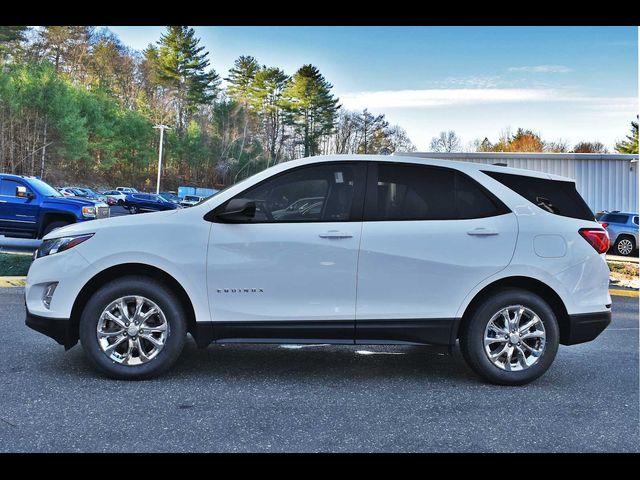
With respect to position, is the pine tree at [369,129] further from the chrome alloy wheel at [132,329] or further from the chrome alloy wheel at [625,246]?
the chrome alloy wheel at [132,329]

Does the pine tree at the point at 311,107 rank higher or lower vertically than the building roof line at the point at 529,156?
higher

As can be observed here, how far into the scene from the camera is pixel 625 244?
69.8 ft

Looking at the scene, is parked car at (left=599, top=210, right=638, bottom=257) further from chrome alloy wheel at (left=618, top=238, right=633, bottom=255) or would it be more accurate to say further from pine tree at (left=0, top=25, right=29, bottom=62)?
pine tree at (left=0, top=25, right=29, bottom=62)

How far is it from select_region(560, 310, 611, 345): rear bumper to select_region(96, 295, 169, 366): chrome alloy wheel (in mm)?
3225

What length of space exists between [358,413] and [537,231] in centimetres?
209

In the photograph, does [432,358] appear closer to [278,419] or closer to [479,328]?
[479,328]

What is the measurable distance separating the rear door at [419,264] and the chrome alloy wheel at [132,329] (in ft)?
5.16

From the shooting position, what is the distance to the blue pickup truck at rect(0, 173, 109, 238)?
613 inches

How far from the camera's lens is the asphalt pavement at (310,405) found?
3816mm

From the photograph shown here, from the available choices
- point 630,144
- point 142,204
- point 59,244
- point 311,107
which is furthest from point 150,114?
point 59,244

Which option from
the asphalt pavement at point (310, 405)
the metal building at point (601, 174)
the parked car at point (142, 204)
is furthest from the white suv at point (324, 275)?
the parked car at point (142, 204)

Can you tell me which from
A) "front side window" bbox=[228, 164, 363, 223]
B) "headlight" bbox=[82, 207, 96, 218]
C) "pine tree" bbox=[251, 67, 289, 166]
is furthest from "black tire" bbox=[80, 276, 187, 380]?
"pine tree" bbox=[251, 67, 289, 166]

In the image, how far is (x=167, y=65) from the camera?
2803 inches

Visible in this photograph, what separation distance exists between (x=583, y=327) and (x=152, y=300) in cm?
346
